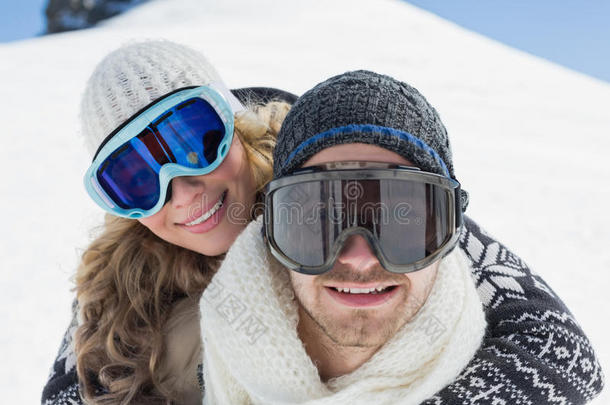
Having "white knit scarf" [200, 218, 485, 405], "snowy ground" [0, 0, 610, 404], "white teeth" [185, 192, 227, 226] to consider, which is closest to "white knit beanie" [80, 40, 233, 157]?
"white teeth" [185, 192, 227, 226]

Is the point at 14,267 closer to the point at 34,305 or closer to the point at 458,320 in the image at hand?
the point at 34,305

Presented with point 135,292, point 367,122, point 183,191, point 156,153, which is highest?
A: point 367,122

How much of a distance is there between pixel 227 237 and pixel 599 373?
148 centimetres

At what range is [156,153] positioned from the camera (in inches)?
76.0

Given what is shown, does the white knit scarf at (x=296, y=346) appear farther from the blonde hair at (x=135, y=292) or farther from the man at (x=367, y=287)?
the blonde hair at (x=135, y=292)

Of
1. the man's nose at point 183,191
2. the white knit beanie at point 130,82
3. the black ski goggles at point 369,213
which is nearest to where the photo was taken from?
the black ski goggles at point 369,213

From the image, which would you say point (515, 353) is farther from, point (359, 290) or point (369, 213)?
point (369, 213)

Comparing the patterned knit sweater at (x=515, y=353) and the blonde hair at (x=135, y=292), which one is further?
the blonde hair at (x=135, y=292)

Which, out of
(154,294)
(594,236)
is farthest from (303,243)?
(594,236)

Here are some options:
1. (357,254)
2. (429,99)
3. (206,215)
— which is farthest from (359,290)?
(429,99)

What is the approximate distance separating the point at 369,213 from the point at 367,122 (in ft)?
0.87

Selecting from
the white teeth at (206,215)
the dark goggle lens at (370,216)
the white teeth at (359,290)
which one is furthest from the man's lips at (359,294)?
the white teeth at (206,215)

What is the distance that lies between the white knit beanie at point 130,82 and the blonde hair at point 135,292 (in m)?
0.33

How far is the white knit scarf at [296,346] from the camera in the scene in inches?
58.0
